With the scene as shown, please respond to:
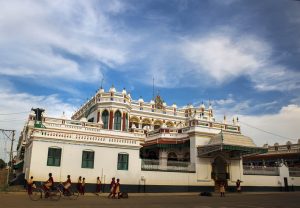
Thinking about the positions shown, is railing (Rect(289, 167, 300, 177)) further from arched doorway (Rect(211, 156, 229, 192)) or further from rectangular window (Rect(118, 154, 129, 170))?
rectangular window (Rect(118, 154, 129, 170))

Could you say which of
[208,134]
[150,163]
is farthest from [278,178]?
[150,163]

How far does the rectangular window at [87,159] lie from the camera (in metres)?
24.8

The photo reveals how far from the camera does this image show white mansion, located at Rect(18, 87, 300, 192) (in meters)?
24.1

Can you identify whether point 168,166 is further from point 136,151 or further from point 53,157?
point 53,157

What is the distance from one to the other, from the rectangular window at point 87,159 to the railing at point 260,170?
1674 cm

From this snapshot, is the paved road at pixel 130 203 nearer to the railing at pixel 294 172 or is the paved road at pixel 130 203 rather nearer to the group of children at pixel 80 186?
the group of children at pixel 80 186

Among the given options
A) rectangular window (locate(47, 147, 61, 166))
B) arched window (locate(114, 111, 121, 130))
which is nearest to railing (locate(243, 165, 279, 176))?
arched window (locate(114, 111, 121, 130))

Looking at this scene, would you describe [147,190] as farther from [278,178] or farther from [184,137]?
[278,178]

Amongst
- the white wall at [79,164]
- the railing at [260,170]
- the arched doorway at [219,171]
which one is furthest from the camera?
the railing at [260,170]

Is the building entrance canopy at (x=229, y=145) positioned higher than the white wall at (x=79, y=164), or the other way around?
the building entrance canopy at (x=229, y=145)

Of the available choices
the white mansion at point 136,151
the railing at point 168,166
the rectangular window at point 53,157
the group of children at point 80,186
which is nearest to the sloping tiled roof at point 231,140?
the white mansion at point 136,151

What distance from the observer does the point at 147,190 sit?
87.2 ft

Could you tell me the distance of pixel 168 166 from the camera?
2828 cm

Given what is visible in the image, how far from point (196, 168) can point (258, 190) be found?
27.1 feet
